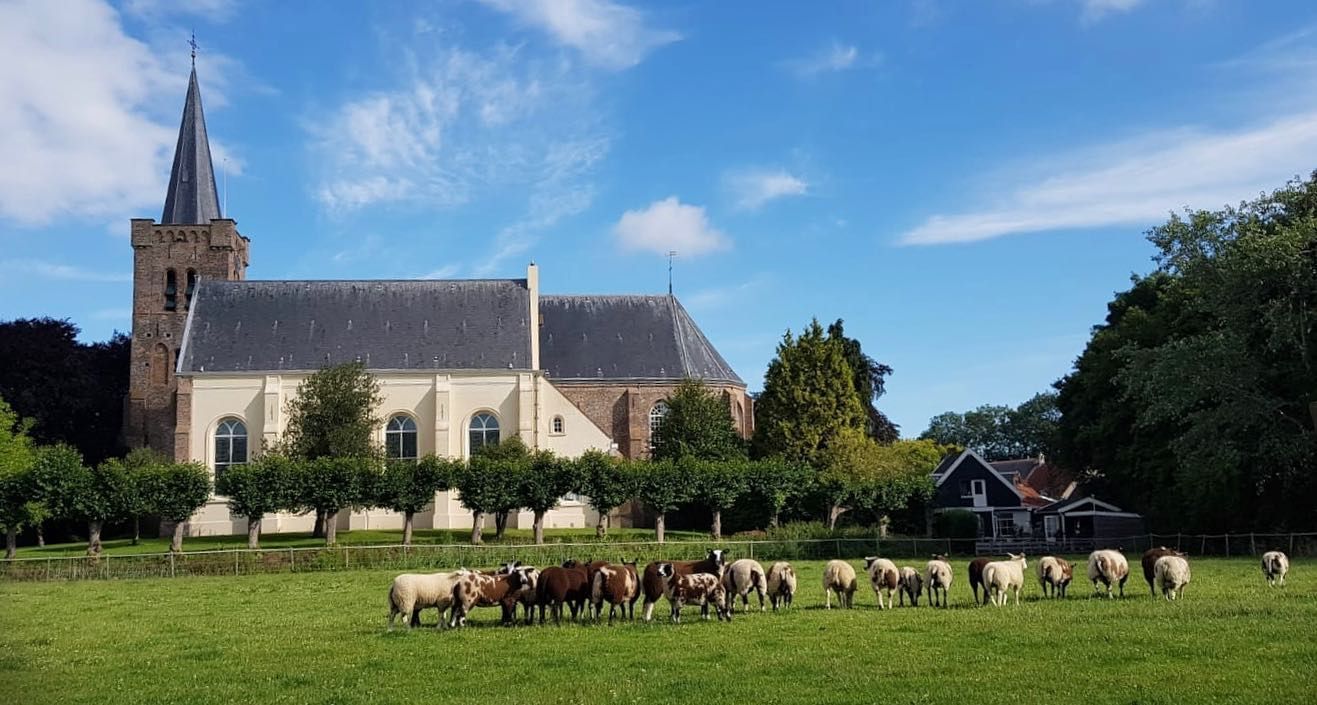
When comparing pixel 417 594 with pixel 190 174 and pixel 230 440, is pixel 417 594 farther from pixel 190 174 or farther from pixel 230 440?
pixel 190 174

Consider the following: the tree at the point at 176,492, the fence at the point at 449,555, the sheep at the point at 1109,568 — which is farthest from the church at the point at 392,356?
the sheep at the point at 1109,568

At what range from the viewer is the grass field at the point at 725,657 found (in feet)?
39.5

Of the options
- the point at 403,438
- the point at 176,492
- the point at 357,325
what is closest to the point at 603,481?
the point at 403,438

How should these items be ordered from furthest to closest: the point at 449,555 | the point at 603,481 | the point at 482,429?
the point at 482,429, the point at 603,481, the point at 449,555

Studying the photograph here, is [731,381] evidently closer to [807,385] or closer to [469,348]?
[807,385]

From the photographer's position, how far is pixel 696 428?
204 feet

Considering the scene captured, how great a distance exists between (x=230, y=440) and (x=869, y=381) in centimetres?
4081

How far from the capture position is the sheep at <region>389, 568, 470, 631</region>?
18.6m

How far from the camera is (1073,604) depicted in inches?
795

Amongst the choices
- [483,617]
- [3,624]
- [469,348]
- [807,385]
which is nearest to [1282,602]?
[483,617]

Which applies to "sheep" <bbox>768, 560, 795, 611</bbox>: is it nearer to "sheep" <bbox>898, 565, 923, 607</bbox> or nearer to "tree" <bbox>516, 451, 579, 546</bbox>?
"sheep" <bbox>898, 565, 923, 607</bbox>

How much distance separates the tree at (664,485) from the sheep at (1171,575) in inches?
1309

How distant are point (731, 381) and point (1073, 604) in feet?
168

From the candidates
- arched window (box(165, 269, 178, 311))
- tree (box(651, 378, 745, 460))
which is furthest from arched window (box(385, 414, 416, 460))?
arched window (box(165, 269, 178, 311))
